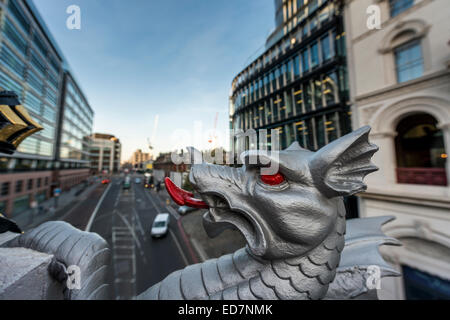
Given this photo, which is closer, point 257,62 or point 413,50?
point 413,50

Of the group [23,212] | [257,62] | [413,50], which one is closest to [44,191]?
[23,212]

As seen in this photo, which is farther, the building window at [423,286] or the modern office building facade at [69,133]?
the modern office building facade at [69,133]

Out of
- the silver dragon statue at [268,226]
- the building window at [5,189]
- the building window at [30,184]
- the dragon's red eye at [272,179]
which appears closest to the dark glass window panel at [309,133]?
the silver dragon statue at [268,226]

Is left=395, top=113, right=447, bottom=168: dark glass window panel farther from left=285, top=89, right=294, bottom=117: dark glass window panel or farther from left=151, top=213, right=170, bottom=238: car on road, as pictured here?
left=151, top=213, right=170, bottom=238: car on road

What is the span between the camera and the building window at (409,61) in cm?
460

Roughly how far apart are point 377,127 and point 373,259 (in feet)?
16.5

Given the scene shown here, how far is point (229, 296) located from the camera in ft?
4.49

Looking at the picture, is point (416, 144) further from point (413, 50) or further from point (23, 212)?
point (23, 212)

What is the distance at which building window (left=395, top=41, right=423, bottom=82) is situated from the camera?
4598 mm

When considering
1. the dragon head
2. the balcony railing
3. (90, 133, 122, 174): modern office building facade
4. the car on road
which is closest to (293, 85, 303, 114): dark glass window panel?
the balcony railing

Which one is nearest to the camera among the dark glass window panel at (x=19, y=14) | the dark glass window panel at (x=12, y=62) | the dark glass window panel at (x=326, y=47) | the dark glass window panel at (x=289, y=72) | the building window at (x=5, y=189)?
the dark glass window panel at (x=289, y=72)

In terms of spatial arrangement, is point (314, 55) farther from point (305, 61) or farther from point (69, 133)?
point (69, 133)

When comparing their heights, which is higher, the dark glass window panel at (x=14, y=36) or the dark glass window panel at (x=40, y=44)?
the dark glass window panel at (x=40, y=44)

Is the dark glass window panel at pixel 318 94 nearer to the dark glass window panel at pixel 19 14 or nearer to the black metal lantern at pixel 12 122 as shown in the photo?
the black metal lantern at pixel 12 122
